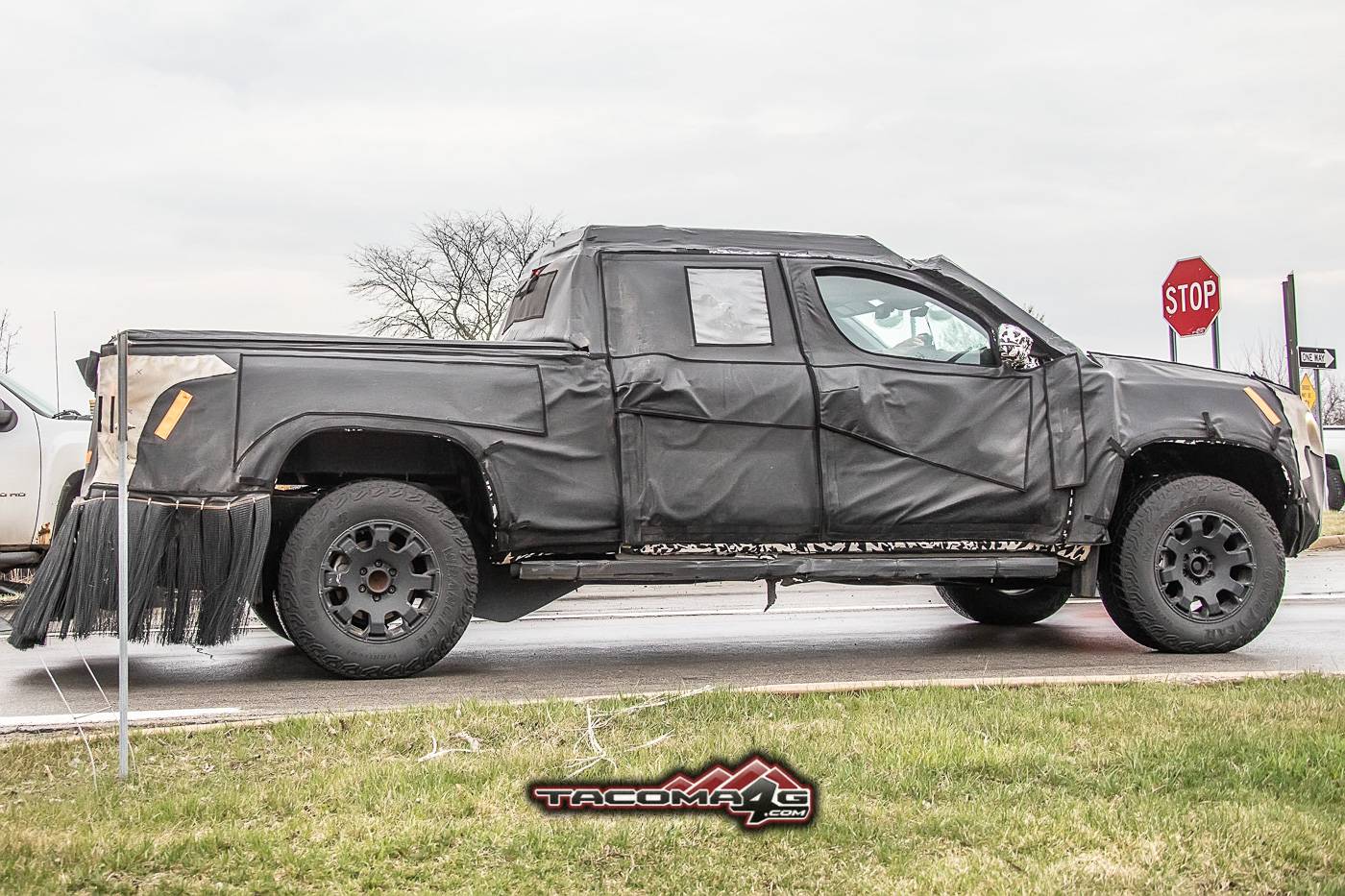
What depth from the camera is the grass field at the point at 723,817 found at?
11.0 feet

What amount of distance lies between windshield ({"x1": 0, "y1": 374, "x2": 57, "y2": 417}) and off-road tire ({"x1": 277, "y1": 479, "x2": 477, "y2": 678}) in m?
5.59

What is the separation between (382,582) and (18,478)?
18.2 ft

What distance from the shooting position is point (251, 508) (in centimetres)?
615

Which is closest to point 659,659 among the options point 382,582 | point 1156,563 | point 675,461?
point 675,461

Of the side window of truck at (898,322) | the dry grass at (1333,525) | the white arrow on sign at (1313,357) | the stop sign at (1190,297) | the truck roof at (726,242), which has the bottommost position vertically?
the dry grass at (1333,525)

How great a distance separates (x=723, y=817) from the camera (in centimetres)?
367

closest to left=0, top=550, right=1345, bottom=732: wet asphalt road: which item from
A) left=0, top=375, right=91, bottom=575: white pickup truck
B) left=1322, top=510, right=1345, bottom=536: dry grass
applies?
left=0, top=375, right=91, bottom=575: white pickup truck

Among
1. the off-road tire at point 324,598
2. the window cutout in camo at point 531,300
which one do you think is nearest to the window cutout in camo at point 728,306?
the window cutout in camo at point 531,300

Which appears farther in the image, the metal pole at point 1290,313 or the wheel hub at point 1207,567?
the metal pole at point 1290,313

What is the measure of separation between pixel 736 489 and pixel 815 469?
0.39 m

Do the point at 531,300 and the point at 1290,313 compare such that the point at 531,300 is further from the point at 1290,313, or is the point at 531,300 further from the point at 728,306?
the point at 1290,313

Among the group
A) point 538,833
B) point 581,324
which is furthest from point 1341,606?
point 538,833

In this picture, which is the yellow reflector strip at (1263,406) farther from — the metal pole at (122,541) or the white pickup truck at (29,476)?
the white pickup truck at (29,476)

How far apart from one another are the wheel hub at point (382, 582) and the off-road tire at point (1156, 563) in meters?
3.37
